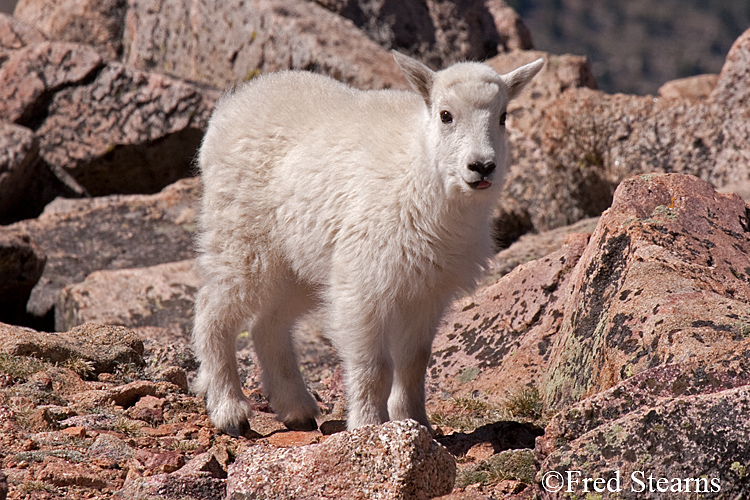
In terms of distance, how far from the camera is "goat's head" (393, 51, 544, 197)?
5.48 meters

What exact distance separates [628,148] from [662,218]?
6.33m

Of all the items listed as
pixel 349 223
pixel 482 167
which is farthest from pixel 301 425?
pixel 482 167

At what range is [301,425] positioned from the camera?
670 centimetres

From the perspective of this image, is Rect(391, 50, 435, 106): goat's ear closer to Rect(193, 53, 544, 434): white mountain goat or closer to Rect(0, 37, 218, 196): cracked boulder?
Rect(193, 53, 544, 434): white mountain goat

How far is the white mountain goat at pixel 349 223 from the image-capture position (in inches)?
226

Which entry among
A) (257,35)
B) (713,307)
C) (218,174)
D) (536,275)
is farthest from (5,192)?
(713,307)

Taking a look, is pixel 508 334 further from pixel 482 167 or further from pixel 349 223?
pixel 482 167

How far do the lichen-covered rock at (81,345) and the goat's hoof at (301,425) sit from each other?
5.05 feet

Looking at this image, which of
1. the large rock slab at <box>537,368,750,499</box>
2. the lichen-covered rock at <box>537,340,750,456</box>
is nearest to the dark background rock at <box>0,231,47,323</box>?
the lichen-covered rock at <box>537,340,750,456</box>

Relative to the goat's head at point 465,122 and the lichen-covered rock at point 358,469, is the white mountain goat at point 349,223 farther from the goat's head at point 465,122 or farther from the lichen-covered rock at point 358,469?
the lichen-covered rock at point 358,469

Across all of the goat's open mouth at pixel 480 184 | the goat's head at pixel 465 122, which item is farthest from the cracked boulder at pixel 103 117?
the goat's open mouth at pixel 480 184

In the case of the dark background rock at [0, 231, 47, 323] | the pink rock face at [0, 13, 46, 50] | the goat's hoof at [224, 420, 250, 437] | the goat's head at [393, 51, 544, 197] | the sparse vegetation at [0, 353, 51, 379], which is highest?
the goat's head at [393, 51, 544, 197]

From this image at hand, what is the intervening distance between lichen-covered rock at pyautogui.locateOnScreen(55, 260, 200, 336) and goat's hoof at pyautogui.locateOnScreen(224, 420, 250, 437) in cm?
296

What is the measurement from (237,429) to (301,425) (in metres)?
0.59
